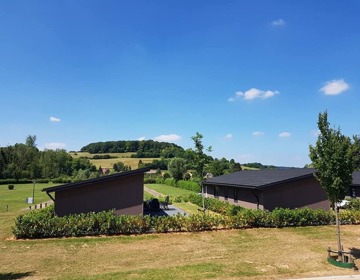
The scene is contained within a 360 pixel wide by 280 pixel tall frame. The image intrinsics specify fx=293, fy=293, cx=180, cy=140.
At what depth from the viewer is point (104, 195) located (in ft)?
62.8

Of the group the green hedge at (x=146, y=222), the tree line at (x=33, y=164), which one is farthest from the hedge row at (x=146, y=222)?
the tree line at (x=33, y=164)

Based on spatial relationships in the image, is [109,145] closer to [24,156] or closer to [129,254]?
[24,156]

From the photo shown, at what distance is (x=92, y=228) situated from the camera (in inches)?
647

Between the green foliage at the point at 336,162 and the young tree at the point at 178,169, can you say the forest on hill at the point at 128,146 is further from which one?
the green foliage at the point at 336,162

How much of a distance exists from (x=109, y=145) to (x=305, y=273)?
151332 mm

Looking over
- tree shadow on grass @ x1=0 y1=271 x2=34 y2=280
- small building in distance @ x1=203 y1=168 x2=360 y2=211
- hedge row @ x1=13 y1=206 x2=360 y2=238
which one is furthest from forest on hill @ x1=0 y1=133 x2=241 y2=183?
tree shadow on grass @ x1=0 y1=271 x2=34 y2=280

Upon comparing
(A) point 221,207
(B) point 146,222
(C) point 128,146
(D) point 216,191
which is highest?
(C) point 128,146

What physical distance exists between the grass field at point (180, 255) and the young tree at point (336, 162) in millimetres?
2867

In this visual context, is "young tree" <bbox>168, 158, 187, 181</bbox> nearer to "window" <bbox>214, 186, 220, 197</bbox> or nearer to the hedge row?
"window" <bbox>214, 186, 220, 197</bbox>

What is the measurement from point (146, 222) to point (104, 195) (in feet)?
12.3

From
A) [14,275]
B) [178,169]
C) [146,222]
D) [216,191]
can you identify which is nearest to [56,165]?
[178,169]

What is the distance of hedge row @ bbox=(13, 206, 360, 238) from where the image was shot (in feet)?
52.3

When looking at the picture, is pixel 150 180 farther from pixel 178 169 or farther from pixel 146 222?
pixel 146 222

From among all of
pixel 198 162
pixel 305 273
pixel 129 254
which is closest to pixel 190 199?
pixel 198 162
